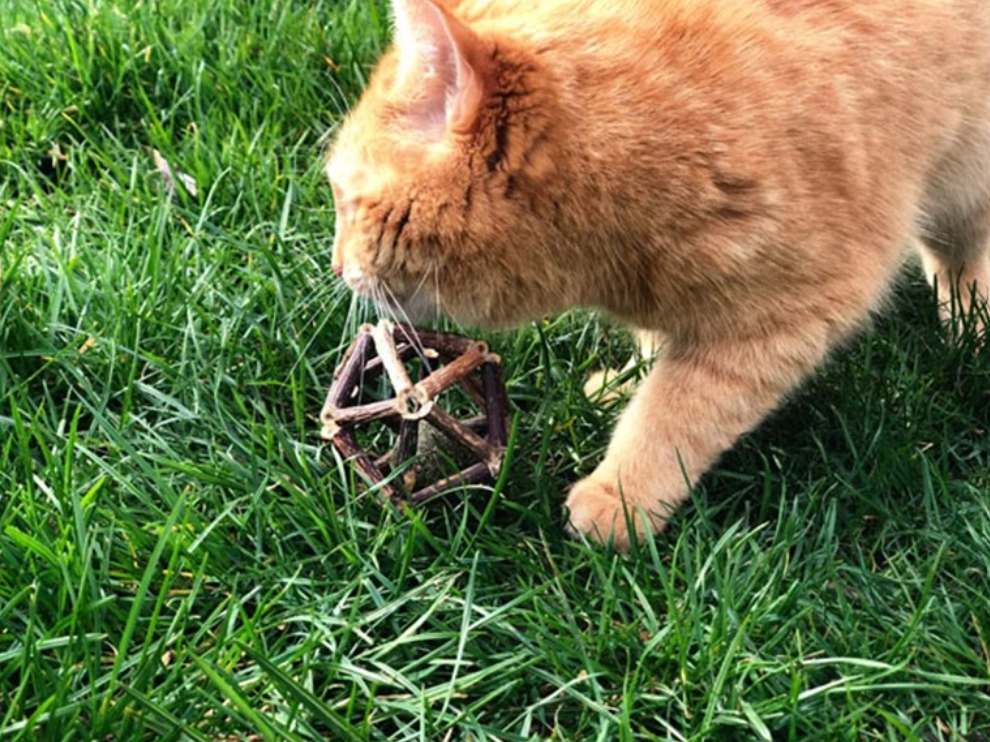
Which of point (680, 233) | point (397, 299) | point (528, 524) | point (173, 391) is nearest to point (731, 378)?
point (680, 233)

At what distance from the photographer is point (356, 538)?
1.70m

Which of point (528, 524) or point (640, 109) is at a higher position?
point (640, 109)

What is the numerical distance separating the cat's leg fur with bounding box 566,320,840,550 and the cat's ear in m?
0.51

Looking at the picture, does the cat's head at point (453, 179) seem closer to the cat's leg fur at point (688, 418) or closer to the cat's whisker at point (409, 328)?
the cat's whisker at point (409, 328)

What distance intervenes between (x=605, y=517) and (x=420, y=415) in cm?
32

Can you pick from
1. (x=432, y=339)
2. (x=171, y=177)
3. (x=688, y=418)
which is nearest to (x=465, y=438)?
(x=432, y=339)

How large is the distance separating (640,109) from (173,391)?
0.88m

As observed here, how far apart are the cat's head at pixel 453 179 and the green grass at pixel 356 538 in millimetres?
296

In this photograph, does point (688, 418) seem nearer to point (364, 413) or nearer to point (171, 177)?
point (364, 413)

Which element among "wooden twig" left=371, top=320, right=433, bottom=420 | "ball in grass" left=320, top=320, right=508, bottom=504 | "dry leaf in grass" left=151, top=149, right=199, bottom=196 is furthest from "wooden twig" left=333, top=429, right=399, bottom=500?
"dry leaf in grass" left=151, top=149, right=199, bottom=196

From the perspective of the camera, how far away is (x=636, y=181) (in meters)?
1.59

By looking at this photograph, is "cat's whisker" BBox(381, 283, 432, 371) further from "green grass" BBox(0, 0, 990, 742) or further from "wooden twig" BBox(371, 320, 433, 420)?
"green grass" BBox(0, 0, 990, 742)

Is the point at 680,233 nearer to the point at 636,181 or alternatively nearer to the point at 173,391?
the point at 636,181

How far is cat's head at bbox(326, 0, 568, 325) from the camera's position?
60.4 inches
